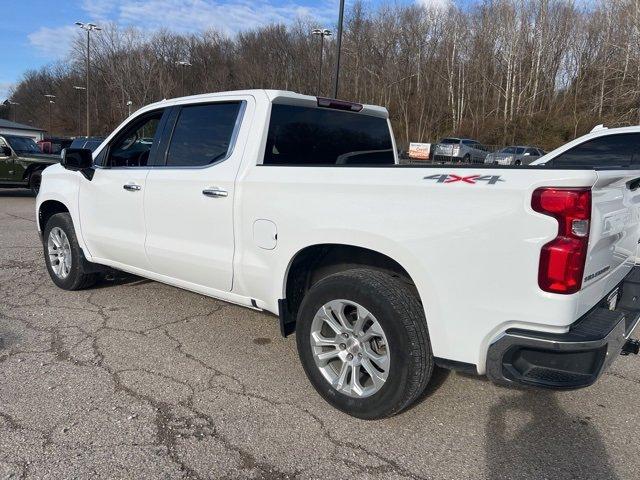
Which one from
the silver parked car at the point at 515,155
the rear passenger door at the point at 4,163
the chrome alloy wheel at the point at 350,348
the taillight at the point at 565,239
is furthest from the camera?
the silver parked car at the point at 515,155

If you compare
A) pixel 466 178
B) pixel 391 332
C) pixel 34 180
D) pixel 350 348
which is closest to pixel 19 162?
pixel 34 180

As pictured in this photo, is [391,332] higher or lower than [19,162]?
lower

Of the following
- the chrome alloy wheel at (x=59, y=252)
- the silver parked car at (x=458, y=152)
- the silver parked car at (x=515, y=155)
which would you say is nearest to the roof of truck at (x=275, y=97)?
the chrome alloy wheel at (x=59, y=252)

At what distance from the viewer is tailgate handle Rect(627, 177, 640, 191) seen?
282 cm

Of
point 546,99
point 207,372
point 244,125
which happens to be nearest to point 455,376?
point 207,372

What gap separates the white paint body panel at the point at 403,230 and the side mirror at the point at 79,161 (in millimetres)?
960

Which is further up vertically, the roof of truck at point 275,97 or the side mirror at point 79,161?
the roof of truck at point 275,97

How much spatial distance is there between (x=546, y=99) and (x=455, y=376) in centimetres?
4943

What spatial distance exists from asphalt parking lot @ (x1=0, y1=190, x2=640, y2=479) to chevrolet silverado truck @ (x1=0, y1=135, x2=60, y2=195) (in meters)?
11.0

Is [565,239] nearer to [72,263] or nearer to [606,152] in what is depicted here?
[606,152]

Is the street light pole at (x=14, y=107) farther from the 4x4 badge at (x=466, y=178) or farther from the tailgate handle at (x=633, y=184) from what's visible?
the tailgate handle at (x=633, y=184)

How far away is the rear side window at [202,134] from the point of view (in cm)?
386

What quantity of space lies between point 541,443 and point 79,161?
422 centimetres

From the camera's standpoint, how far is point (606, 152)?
598cm
